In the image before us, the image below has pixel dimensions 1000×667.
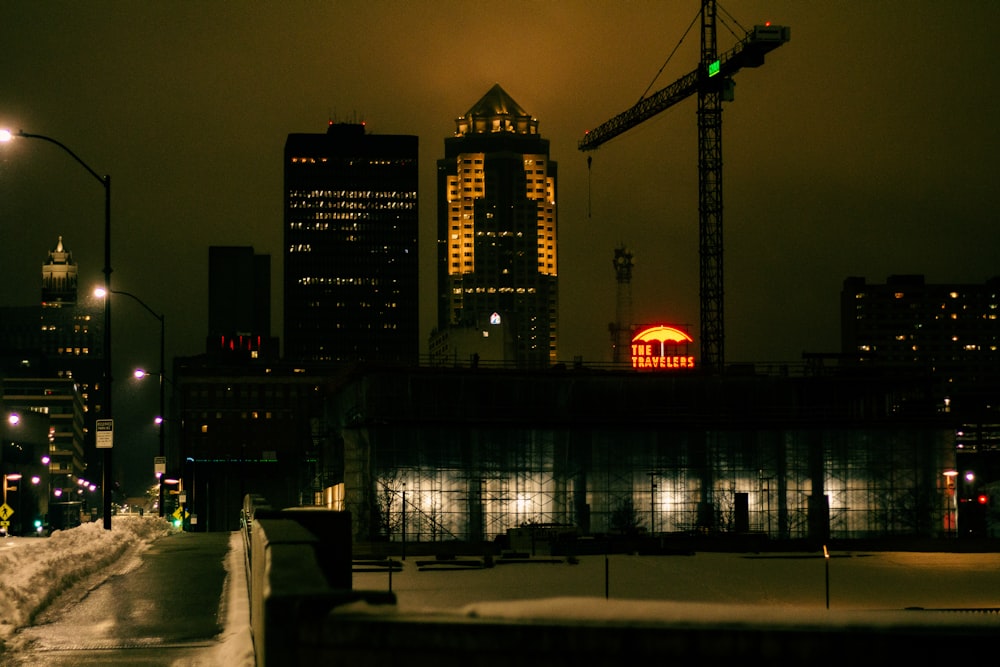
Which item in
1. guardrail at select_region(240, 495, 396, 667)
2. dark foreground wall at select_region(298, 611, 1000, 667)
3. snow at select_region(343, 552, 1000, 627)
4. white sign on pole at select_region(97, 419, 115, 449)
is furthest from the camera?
white sign on pole at select_region(97, 419, 115, 449)

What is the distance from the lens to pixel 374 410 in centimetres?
9225

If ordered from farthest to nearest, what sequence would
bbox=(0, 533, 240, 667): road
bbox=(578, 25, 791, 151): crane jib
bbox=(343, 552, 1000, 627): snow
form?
bbox=(578, 25, 791, 151): crane jib, bbox=(343, 552, 1000, 627): snow, bbox=(0, 533, 240, 667): road

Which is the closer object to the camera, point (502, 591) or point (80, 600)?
point (80, 600)

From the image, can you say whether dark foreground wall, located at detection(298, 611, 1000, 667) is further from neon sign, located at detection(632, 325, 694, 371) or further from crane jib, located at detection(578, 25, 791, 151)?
crane jib, located at detection(578, 25, 791, 151)

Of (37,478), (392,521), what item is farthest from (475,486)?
(37,478)

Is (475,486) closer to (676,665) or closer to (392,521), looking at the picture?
(392,521)

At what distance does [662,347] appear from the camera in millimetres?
124938

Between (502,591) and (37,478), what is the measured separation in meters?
135

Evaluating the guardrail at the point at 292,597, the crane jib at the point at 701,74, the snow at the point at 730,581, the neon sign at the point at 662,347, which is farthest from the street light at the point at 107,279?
the crane jib at the point at 701,74

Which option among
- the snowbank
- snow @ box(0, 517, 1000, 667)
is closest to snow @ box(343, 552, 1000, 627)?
snow @ box(0, 517, 1000, 667)

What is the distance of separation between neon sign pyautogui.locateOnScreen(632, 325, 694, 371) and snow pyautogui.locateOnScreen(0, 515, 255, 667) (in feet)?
276

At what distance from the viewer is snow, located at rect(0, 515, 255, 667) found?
716 inches

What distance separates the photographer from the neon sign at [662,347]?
124 meters

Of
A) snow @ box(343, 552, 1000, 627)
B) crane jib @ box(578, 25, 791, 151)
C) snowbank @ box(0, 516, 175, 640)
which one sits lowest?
snow @ box(343, 552, 1000, 627)
